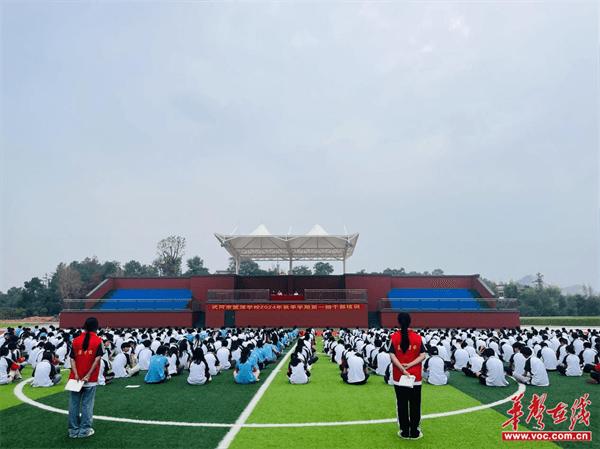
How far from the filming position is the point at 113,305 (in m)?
36.7

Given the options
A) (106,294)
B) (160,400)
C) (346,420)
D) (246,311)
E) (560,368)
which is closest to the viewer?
(346,420)

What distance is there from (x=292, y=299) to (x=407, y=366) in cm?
2941

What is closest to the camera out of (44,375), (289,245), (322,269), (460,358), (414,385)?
(414,385)

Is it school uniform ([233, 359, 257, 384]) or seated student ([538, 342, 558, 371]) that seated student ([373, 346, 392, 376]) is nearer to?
school uniform ([233, 359, 257, 384])

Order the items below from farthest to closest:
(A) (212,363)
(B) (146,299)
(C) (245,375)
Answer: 1. (B) (146,299)
2. (A) (212,363)
3. (C) (245,375)

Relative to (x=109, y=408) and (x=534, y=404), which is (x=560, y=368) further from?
(x=109, y=408)

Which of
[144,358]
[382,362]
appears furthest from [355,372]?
[144,358]

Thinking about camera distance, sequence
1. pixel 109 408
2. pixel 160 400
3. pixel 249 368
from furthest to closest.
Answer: pixel 249 368, pixel 160 400, pixel 109 408

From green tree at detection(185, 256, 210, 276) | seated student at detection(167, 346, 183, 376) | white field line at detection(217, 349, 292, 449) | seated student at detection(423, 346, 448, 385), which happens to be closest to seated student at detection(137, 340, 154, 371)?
seated student at detection(167, 346, 183, 376)

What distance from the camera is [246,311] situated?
108ft

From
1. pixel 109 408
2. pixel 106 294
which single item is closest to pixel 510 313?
pixel 109 408

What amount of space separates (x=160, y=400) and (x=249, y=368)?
2.98 metres

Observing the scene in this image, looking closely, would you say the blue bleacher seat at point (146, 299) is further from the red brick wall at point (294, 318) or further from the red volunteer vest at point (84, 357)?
the red volunteer vest at point (84, 357)

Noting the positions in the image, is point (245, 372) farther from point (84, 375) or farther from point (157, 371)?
point (84, 375)
